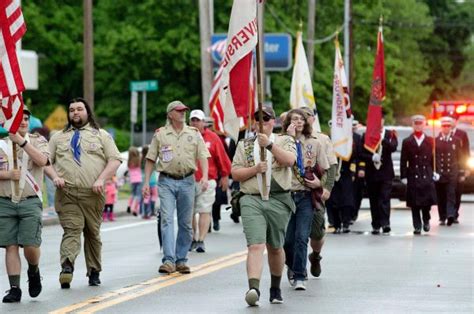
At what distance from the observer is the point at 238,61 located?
13.6 m

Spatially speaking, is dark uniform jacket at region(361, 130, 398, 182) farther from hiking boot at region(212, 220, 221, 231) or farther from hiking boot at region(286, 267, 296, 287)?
hiking boot at region(286, 267, 296, 287)

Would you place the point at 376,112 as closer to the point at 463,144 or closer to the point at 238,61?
the point at 463,144

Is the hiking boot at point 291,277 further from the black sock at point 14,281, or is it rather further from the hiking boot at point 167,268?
the black sock at point 14,281

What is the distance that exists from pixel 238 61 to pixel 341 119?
9.86 m

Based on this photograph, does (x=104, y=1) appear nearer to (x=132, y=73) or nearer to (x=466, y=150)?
(x=132, y=73)

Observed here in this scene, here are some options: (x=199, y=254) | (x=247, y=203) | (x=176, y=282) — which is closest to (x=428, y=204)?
(x=199, y=254)

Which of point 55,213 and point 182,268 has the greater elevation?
point 182,268

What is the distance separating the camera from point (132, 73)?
193 ft

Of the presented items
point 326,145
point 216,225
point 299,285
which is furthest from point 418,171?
point 299,285

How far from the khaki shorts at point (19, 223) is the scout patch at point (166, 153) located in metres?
→ 3.00

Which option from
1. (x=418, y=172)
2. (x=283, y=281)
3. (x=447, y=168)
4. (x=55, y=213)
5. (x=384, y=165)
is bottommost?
(x=55, y=213)

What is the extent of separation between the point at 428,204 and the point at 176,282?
9.05m

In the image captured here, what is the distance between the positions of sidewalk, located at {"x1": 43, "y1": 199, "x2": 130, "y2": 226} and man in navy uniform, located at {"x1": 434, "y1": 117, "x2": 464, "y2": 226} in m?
6.75

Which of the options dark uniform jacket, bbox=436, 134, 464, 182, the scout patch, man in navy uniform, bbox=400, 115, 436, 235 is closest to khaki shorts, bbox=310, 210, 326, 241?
the scout patch
